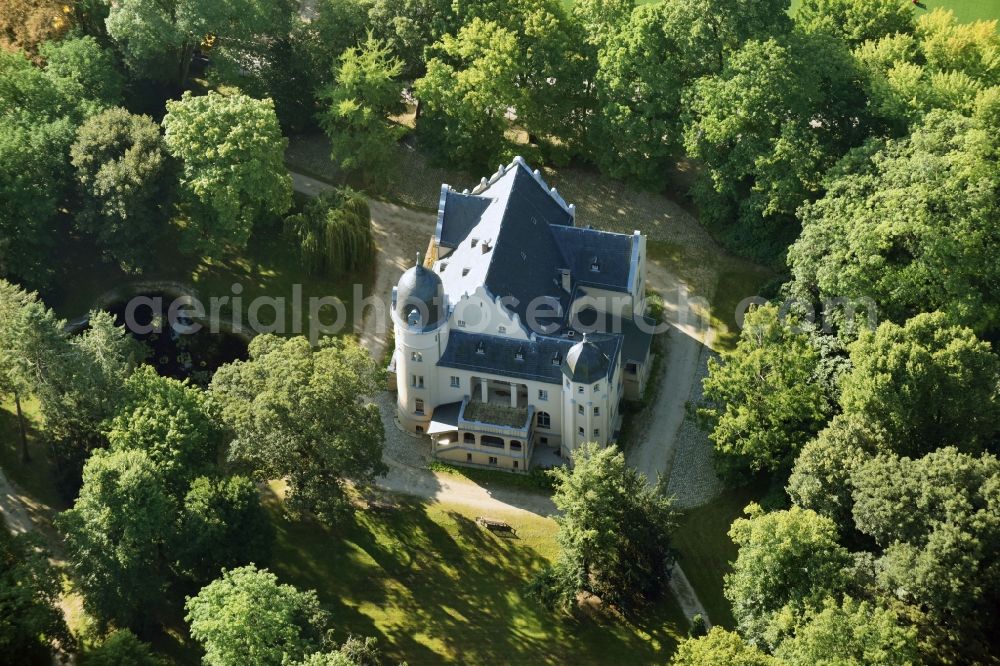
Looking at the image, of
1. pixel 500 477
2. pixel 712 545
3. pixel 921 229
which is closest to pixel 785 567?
pixel 712 545

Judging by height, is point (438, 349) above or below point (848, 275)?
below

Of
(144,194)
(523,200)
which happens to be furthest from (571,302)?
(144,194)

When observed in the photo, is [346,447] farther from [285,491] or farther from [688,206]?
[688,206]

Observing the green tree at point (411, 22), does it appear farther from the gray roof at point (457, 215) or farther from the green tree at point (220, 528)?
the green tree at point (220, 528)

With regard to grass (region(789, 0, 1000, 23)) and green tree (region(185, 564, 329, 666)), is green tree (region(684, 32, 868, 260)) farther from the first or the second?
green tree (region(185, 564, 329, 666))

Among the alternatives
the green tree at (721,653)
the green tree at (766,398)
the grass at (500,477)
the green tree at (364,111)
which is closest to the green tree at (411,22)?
the green tree at (364,111)

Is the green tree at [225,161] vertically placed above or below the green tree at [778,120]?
below

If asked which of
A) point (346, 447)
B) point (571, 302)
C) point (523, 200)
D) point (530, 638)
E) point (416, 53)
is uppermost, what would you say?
point (416, 53)
